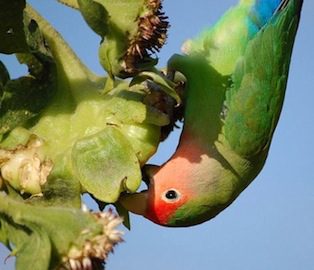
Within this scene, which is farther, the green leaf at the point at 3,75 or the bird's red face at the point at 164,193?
the bird's red face at the point at 164,193

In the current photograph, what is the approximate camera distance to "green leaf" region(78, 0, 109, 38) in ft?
4.17

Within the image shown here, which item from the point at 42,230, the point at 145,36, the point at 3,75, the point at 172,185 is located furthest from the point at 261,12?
the point at 42,230

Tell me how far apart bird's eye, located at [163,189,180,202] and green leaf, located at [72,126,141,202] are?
0.25 metres

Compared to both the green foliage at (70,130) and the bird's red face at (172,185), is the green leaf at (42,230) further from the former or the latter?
the bird's red face at (172,185)

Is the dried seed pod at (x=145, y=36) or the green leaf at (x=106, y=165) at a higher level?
the dried seed pod at (x=145, y=36)

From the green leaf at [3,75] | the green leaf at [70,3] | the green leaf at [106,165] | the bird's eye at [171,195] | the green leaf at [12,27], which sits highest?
the green leaf at [70,3]

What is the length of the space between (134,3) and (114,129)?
0.26m

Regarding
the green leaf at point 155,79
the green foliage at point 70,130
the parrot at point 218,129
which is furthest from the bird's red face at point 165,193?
the green leaf at point 155,79

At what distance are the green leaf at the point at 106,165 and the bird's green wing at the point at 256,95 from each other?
324mm

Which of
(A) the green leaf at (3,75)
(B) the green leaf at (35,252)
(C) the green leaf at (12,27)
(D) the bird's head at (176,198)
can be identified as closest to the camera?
(B) the green leaf at (35,252)

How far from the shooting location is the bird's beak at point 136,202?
→ 4.86ft

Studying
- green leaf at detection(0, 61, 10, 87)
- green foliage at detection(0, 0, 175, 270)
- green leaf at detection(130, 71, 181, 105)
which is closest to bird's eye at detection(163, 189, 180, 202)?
green foliage at detection(0, 0, 175, 270)

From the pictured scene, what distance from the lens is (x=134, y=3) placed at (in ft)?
4.26

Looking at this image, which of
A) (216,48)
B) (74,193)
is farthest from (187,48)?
(74,193)
